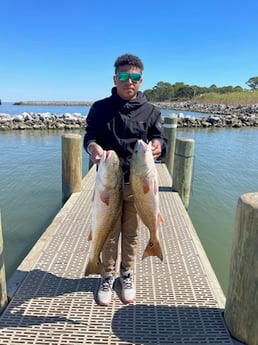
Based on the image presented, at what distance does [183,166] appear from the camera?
269 inches

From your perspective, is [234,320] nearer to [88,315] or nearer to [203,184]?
[88,315]

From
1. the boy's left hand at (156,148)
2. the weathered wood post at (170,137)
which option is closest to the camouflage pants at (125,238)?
the boy's left hand at (156,148)

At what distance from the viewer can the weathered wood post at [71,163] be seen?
6.47m

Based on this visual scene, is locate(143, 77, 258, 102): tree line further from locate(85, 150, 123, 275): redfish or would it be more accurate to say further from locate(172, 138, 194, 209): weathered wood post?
locate(85, 150, 123, 275): redfish

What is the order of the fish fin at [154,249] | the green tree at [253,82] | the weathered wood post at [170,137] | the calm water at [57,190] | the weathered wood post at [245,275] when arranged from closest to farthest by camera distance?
the weathered wood post at [245,275] < the fish fin at [154,249] < the calm water at [57,190] < the weathered wood post at [170,137] < the green tree at [253,82]

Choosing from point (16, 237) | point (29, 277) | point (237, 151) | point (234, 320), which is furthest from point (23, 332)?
point (237, 151)

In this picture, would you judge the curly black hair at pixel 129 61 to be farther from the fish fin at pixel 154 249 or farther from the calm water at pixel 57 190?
the calm water at pixel 57 190

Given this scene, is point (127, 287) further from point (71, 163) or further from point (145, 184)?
point (71, 163)

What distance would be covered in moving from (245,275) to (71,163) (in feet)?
15.4

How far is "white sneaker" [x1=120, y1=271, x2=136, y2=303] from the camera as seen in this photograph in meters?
3.18

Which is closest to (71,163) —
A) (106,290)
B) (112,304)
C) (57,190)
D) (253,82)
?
(57,190)

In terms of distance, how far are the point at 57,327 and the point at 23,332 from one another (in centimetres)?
29

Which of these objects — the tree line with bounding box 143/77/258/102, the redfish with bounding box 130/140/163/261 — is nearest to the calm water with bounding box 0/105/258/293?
A: the redfish with bounding box 130/140/163/261

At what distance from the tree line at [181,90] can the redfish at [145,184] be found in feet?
330
